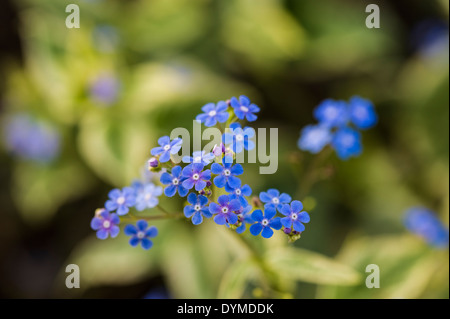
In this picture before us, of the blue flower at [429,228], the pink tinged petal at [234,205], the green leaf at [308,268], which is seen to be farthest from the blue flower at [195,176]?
the blue flower at [429,228]

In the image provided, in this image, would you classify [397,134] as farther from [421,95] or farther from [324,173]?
[324,173]

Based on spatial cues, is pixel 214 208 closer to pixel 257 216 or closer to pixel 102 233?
pixel 257 216

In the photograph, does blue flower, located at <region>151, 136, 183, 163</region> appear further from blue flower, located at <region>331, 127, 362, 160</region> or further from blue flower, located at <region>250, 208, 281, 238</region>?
blue flower, located at <region>331, 127, 362, 160</region>

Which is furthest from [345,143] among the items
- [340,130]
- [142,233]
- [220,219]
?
[142,233]

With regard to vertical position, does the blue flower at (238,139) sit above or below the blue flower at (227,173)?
above

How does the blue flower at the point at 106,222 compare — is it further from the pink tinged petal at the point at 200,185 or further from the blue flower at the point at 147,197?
the pink tinged petal at the point at 200,185

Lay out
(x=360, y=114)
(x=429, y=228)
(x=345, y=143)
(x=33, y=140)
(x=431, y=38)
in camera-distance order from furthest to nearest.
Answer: (x=431, y=38) < (x=33, y=140) < (x=429, y=228) < (x=360, y=114) < (x=345, y=143)

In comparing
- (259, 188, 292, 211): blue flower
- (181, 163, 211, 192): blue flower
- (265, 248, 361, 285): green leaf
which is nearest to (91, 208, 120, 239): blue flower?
(181, 163, 211, 192): blue flower

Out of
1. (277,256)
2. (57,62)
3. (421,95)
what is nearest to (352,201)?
(421,95)
